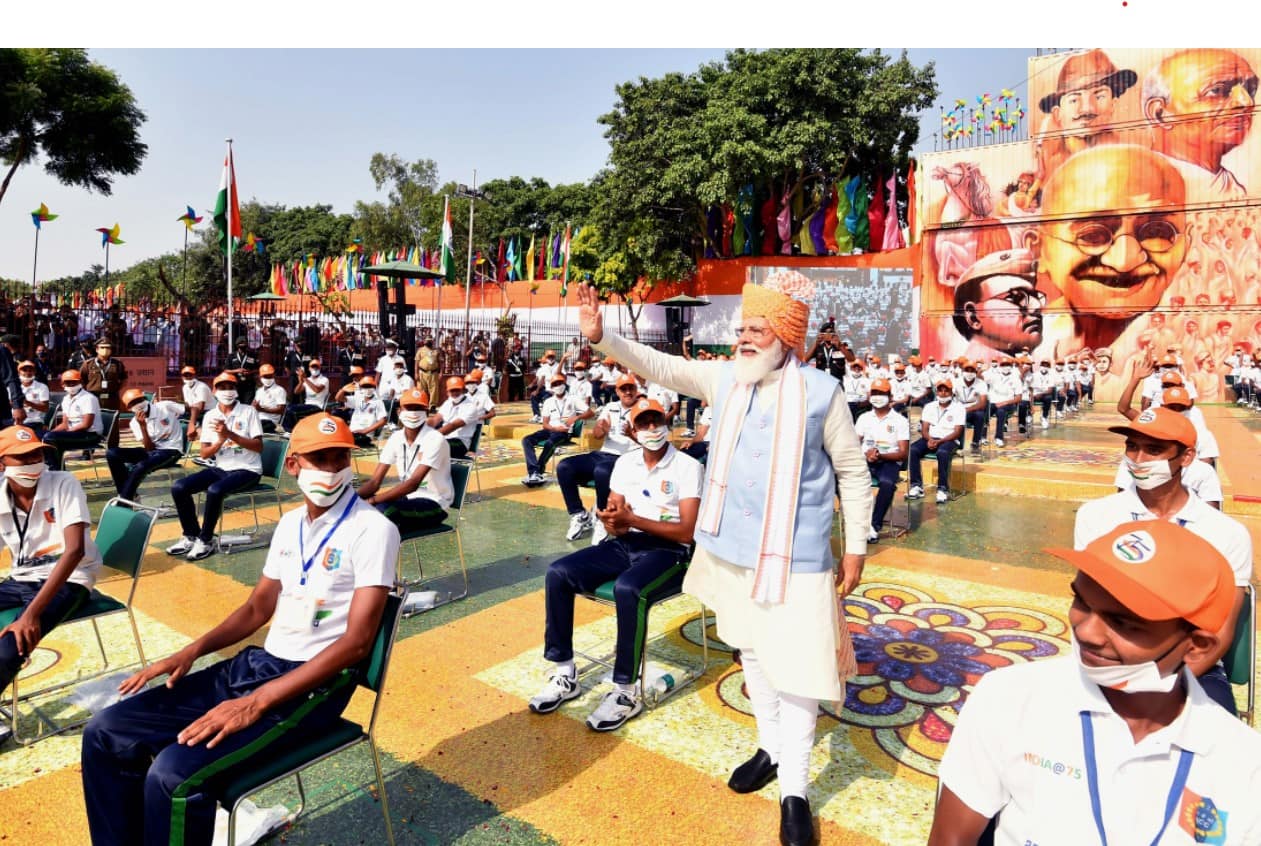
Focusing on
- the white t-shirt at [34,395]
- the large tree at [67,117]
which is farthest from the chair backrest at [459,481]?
the large tree at [67,117]

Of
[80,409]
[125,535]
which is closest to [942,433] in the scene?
[125,535]

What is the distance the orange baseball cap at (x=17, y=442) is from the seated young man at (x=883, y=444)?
232 inches

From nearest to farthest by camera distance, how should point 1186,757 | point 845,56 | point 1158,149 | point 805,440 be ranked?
point 1186,757, point 805,440, point 1158,149, point 845,56

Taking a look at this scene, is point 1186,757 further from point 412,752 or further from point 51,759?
point 51,759

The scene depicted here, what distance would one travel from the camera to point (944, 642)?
14.9 ft

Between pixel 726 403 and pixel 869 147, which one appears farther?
Result: pixel 869 147

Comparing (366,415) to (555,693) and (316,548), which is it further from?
(316,548)

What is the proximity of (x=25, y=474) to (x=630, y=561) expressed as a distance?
9.28 feet

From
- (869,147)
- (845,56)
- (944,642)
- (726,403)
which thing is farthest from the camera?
(869,147)

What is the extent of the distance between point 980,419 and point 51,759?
480 inches

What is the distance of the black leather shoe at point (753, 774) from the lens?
9.84ft

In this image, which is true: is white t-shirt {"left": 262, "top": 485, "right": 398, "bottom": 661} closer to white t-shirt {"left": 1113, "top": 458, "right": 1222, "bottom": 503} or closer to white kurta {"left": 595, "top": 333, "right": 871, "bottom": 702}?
white kurta {"left": 595, "top": 333, "right": 871, "bottom": 702}

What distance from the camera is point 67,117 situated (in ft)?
73.7

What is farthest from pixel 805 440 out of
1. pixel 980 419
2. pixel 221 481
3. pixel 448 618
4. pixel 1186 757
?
pixel 980 419
